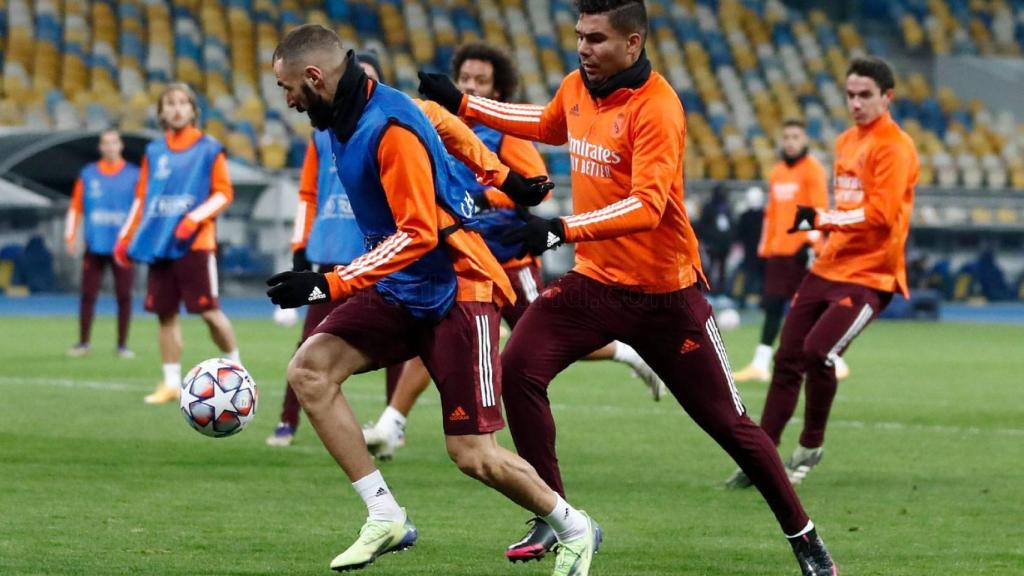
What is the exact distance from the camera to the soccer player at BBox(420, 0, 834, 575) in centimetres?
623

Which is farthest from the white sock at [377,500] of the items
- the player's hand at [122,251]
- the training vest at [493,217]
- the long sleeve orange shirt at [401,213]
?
the player's hand at [122,251]

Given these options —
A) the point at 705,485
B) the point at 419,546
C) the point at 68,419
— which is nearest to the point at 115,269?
the point at 68,419

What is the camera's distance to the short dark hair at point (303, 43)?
228 inches

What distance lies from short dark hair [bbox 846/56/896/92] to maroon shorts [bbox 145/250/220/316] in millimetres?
5071

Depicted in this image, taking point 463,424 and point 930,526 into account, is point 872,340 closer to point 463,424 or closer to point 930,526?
point 930,526

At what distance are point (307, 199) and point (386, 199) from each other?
12.8 feet

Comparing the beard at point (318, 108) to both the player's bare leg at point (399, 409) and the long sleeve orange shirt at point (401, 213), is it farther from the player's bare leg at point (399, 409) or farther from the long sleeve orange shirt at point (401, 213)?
the player's bare leg at point (399, 409)

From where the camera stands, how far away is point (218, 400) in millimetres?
6660

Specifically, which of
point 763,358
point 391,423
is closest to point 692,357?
point 391,423

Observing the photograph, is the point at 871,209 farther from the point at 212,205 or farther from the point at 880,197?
the point at 212,205

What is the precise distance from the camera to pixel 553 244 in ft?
18.6

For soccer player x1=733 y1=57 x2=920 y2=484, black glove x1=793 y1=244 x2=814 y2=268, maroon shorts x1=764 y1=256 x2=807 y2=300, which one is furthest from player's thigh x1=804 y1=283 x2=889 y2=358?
maroon shorts x1=764 y1=256 x2=807 y2=300

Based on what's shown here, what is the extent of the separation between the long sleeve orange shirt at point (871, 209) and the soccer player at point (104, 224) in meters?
9.40

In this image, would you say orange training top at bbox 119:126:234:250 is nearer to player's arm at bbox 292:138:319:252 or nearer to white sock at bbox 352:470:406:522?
player's arm at bbox 292:138:319:252
